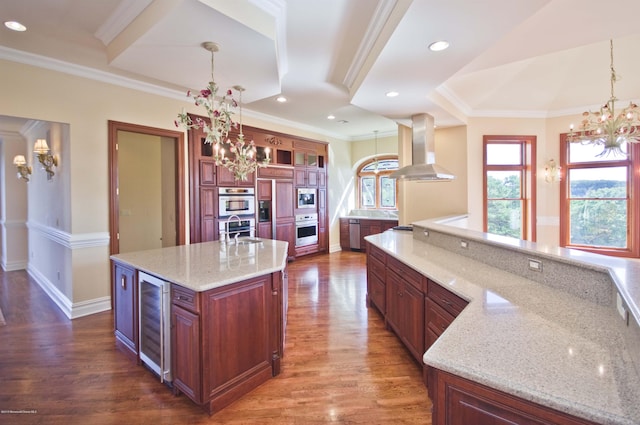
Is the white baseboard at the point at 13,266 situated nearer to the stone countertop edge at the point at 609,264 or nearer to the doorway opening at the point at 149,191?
the doorway opening at the point at 149,191

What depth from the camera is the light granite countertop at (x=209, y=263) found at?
196 centimetres

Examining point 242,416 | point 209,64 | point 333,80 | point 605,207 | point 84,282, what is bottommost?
point 242,416

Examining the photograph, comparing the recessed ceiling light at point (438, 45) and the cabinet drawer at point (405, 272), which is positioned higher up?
the recessed ceiling light at point (438, 45)

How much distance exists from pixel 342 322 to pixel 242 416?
5.22ft

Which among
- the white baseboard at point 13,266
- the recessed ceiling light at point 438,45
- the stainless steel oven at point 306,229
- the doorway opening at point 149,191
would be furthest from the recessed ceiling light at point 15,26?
the white baseboard at point 13,266

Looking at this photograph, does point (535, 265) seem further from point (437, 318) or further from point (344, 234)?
point (344, 234)

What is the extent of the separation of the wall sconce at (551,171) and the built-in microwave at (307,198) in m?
4.36

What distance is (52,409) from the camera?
194 cm

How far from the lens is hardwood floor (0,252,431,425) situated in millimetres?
1886

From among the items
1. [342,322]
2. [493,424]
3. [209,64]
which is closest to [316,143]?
[209,64]

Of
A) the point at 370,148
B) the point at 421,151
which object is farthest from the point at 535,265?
the point at 370,148

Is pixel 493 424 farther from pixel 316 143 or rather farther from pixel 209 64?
pixel 316 143

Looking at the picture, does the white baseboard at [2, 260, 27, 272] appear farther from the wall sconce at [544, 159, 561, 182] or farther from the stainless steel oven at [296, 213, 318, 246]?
the wall sconce at [544, 159, 561, 182]

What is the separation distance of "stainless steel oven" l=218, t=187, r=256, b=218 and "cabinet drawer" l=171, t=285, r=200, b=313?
2.94 metres
